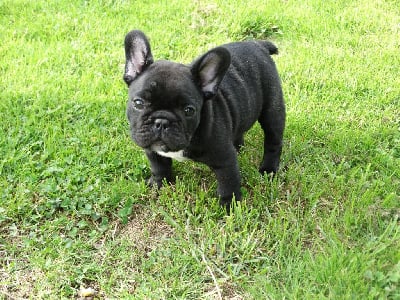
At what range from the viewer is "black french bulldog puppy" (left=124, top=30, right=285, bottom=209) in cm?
332

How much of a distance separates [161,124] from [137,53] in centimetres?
57

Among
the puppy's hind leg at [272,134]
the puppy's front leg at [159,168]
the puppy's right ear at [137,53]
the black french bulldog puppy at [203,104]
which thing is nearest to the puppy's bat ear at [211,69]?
the black french bulldog puppy at [203,104]

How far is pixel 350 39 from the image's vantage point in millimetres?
6438

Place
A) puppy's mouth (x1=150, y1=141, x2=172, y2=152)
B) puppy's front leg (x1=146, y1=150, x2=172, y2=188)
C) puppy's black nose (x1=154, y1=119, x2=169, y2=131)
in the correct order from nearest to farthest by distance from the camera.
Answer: puppy's black nose (x1=154, y1=119, x2=169, y2=131) → puppy's mouth (x1=150, y1=141, x2=172, y2=152) → puppy's front leg (x1=146, y1=150, x2=172, y2=188)

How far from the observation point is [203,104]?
3.57 m

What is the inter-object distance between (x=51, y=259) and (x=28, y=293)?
11.8 inches

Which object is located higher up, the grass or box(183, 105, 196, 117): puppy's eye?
box(183, 105, 196, 117): puppy's eye

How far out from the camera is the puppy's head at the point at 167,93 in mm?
3301

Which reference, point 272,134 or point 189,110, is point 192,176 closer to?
point 272,134

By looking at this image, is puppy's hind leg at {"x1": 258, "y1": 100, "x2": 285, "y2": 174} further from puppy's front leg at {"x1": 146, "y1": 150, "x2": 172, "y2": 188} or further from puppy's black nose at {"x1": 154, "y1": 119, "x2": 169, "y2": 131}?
puppy's black nose at {"x1": 154, "y1": 119, "x2": 169, "y2": 131}

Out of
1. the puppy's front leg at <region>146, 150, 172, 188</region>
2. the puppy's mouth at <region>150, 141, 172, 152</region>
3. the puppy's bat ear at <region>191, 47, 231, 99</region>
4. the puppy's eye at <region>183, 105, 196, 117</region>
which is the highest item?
the puppy's bat ear at <region>191, 47, 231, 99</region>

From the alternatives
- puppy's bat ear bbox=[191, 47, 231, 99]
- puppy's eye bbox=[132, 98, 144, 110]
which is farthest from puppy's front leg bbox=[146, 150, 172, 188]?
puppy's bat ear bbox=[191, 47, 231, 99]

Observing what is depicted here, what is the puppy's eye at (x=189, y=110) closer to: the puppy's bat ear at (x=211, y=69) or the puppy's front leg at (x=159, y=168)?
the puppy's bat ear at (x=211, y=69)

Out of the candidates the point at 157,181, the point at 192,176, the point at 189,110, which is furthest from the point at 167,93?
the point at 192,176
